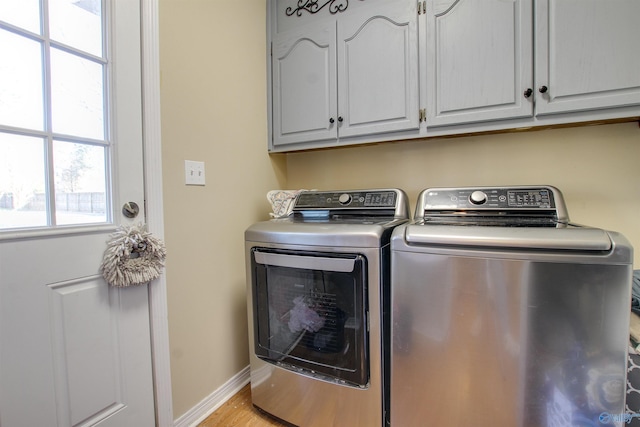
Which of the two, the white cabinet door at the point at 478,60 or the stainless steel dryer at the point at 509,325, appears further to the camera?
the white cabinet door at the point at 478,60

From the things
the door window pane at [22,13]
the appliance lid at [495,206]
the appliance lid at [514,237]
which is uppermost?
the door window pane at [22,13]

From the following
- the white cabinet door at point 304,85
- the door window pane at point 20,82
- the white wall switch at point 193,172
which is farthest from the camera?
the white cabinet door at point 304,85

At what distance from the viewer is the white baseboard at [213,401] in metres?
1.30

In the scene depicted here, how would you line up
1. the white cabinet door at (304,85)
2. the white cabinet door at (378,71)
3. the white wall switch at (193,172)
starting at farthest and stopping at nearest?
the white cabinet door at (304,85)
the white cabinet door at (378,71)
the white wall switch at (193,172)

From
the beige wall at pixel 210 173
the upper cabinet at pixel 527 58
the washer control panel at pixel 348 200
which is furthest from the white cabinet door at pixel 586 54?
the beige wall at pixel 210 173

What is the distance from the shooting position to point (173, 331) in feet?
4.13

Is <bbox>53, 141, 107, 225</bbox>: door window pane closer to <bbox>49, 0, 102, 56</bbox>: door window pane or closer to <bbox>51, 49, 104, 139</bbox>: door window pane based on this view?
<bbox>51, 49, 104, 139</bbox>: door window pane

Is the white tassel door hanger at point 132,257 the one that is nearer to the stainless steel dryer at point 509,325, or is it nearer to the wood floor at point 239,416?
the wood floor at point 239,416

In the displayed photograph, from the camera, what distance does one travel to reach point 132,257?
1079 mm

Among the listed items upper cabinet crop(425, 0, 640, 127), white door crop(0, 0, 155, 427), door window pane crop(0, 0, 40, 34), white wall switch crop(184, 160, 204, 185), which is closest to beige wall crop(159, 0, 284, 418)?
white wall switch crop(184, 160, 204, 185)

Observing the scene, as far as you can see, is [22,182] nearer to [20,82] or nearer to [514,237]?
[20,82]

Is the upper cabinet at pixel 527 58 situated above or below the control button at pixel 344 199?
above

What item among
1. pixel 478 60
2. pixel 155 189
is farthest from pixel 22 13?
pixel 478 60

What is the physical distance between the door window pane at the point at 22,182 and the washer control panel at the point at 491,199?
1495 mm
